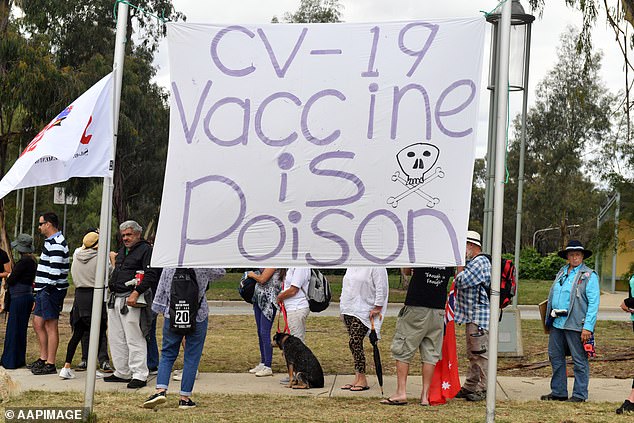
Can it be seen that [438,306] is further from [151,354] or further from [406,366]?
[151,354]

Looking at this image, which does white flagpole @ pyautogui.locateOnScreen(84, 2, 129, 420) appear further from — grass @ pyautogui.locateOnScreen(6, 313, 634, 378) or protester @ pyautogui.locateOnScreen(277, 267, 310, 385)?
grass @ pyautogui.locateOnScreen(6, 313, 634, 378)

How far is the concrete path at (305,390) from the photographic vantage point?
9328mm

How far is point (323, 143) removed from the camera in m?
6.77

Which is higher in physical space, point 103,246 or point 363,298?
point 103,246

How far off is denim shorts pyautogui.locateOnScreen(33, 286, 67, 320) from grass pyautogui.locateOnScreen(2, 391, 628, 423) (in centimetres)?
157

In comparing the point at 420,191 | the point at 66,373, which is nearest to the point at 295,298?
the point at 66,373

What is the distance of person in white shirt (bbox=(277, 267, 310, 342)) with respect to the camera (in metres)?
9.94

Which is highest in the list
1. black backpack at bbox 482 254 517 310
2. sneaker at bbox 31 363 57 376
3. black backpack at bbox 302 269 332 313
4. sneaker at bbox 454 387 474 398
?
black backpack at bbox 482 254 517 310

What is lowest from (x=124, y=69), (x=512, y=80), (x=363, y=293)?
(x=363, y=293)

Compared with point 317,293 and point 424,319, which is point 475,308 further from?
point 317,293

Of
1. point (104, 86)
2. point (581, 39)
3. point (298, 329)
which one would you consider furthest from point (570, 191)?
point (104, 86)

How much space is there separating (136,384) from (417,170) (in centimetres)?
443

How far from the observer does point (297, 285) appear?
9938 millimetres

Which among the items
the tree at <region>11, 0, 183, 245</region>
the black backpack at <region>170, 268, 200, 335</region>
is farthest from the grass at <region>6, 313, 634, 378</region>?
the tree at <region>11, 0, 183, 245</region>
